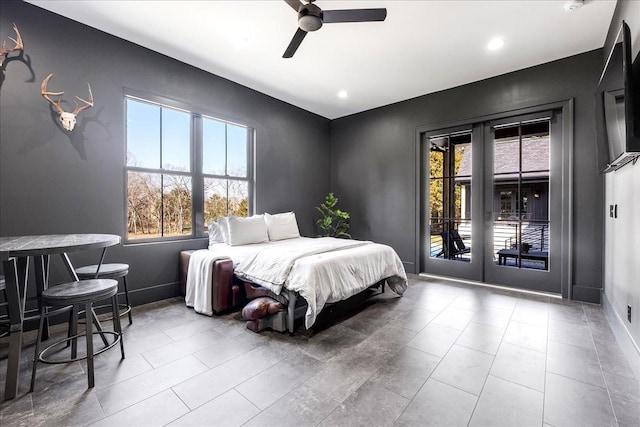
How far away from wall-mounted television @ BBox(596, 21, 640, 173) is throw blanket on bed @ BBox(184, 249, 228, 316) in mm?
3530

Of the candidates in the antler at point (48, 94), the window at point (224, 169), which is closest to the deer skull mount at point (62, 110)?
the antler at point (48, 94)

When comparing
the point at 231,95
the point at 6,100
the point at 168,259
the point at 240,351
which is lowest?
the point at 240,351

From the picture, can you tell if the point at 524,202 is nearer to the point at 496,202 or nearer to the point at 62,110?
the point at 496,202

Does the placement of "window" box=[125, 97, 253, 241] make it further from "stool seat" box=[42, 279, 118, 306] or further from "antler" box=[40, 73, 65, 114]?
"stool seat" box=[42, 279, 118, 306]

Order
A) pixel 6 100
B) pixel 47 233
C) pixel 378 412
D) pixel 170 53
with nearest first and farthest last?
pixel 378 412
pixel 6 100
pixel 47 233
pixel 170 53

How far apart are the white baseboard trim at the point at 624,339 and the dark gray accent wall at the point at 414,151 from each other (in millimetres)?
701

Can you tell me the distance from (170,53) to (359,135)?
3455mm

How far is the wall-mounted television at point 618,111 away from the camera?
1.74 meters

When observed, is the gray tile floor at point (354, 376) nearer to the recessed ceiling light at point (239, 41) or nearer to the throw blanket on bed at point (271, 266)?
the throw blanket on bed at point (271, 266)

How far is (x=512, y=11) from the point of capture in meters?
2.75

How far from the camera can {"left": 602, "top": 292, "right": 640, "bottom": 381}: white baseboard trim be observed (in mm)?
1999

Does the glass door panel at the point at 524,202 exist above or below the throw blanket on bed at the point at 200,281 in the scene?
above

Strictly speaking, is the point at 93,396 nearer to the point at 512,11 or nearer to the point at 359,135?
the point at 512,11

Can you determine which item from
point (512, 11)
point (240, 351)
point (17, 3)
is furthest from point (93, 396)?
point (512, 11)
